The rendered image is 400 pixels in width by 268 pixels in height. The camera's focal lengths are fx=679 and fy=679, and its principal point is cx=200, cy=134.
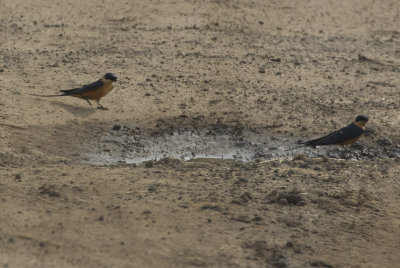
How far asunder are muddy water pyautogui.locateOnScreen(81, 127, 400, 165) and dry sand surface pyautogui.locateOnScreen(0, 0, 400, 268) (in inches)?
1.1

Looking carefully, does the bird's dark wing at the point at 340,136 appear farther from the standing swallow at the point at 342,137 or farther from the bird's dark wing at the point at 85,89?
the bird's dark wing at the point at 85,89

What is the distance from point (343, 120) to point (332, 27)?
17.8 feet

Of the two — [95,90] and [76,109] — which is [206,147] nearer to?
[95,90]

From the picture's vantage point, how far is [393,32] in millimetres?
14781

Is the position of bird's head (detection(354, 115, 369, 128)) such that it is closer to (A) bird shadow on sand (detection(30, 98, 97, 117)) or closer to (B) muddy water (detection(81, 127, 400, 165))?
(B) muddy water (detection(81, 127, 400, 165))

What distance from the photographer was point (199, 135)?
30.2ft

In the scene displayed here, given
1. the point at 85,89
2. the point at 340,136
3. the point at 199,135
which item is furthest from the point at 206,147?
A: the point at 85,89

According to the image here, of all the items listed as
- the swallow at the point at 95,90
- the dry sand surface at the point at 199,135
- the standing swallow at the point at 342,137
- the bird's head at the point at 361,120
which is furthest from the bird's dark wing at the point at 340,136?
the swallow at the point at 95,90

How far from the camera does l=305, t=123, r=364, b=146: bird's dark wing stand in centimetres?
861

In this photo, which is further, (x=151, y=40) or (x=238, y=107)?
(x=151, y=40)

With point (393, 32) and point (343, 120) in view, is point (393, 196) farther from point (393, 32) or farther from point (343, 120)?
point (393, 32)

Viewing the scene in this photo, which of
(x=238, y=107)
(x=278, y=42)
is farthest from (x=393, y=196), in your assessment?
(x=278, y=42)

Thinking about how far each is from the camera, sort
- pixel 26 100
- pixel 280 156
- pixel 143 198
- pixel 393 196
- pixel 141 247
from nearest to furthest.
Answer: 1. pixel 141 247
2. pixel 143 198
3. pixel 393 196
4. pixel 280 156
5. pixel 26 100

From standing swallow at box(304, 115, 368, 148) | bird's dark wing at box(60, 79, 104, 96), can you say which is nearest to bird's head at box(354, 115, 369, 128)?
standing swallow at box(304, 115, 368, 148)
